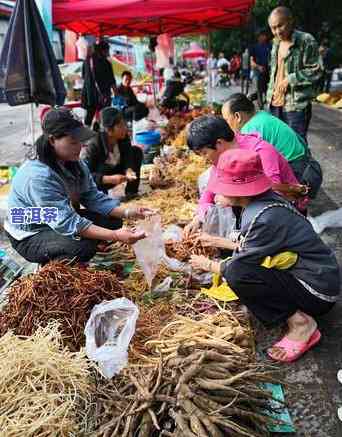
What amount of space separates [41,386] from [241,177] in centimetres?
139

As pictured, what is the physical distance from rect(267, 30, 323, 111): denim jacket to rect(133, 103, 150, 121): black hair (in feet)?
15.8

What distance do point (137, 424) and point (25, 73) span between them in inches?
158

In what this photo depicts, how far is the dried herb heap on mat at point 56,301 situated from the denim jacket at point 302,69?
3278 millimetres

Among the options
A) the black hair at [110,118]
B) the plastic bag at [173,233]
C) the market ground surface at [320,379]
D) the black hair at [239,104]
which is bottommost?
the market ground surface at [320,379]

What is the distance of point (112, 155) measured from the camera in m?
5.28

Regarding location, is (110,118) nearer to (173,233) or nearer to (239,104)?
(173,233)

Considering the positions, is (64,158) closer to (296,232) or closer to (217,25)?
(296,232)

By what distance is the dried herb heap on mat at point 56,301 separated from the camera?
2.39 meters

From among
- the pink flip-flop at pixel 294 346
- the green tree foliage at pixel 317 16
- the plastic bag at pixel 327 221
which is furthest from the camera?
the green tree foliage at pixel 317 16

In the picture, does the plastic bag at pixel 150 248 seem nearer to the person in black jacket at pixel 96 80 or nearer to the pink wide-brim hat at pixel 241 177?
the pink wide-brim hat at pixel 241 177

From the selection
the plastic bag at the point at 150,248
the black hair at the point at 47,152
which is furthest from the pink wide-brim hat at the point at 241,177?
the black hair at the point at 47,152

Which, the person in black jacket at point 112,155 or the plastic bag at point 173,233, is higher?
the person in black jacket at point 112,155

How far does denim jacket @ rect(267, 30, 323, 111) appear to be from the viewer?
480 centimetres

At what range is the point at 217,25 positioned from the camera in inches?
370
